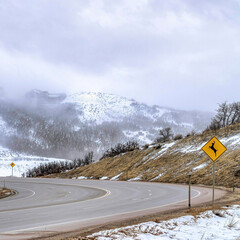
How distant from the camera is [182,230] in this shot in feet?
33.4

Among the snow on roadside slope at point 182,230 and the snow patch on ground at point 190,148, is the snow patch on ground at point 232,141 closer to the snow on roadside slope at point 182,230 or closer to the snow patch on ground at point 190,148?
the snow patch on ground at point 190,148

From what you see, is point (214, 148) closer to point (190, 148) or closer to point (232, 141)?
point (232, 141)

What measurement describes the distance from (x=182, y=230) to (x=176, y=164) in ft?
142

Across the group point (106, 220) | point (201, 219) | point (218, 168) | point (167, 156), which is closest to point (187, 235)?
point (201, 219)

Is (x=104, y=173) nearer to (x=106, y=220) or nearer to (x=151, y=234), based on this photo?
(x=106, y=220)

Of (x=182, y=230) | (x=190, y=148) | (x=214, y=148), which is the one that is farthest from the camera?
(x=190, y=148)

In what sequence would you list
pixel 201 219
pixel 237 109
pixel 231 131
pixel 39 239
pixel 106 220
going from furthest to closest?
pixel 237 109
pixel 231 131
pixel 106 220
pixel 201 219
pixel 39 239

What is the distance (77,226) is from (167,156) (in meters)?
47.4

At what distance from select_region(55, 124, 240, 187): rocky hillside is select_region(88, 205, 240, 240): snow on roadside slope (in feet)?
80.1

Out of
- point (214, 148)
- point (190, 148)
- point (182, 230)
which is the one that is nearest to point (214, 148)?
point (214, 148)

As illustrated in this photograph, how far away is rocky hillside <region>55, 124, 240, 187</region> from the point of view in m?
41.8

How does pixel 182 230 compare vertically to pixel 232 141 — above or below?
below


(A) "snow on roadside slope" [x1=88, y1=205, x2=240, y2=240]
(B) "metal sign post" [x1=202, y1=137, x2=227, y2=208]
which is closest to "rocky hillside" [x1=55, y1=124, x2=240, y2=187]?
(B) "metal sign post" [x1=202, y1=137, x2=227, y2=208]

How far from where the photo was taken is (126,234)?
9.32m
